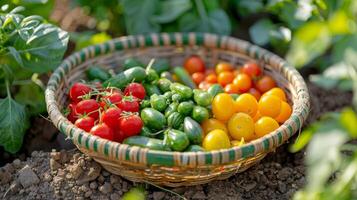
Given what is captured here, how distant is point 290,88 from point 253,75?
10.4 inches

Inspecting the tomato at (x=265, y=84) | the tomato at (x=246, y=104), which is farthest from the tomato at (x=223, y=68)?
the tomato at (x=246, y=104)

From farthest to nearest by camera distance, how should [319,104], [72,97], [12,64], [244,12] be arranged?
[244,12] < [319,104] < [12,64] < [72,97]

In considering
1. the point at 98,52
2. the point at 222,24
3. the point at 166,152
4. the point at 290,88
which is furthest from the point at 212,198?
the point at 222,24

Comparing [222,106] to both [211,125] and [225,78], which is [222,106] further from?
[225,78]

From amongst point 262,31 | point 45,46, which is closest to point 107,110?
point 45,46

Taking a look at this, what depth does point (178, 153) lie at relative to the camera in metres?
2.42

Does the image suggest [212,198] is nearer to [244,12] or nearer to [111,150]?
[111,150]

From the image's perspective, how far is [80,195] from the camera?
107 inches

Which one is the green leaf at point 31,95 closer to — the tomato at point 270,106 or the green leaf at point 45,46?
the green leaf at point 45,46

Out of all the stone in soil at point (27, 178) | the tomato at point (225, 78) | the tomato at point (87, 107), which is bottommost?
the stone in soil at point (27, 178)

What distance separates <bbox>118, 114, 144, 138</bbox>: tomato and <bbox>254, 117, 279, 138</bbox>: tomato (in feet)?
1.89

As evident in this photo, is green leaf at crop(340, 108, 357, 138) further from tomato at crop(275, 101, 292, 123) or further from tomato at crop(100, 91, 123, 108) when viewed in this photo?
tomato at crop(100, 91, 123, 108)

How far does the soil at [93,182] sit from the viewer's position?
2.73 metres

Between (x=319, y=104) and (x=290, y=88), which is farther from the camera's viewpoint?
(x=319, y=104)
